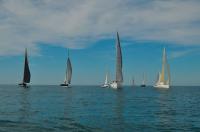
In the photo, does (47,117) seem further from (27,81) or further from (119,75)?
(27,81)

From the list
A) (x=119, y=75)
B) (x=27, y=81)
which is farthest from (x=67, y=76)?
(x=119, y=75)

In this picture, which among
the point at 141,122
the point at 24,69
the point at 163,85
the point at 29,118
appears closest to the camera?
the point at 141,122

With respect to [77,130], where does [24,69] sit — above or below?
above

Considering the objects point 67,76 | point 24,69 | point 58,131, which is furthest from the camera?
point 67,76

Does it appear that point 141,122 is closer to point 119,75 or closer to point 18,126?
point 18,126

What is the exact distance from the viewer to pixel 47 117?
4409cm

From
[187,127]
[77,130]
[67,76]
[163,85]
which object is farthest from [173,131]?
[163,85]

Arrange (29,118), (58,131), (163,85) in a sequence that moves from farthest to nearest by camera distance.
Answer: (163,85) → (29,118) → (58,131)

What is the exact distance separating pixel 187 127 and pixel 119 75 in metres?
102

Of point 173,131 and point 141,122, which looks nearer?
point 173,131

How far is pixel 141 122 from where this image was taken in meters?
40.3

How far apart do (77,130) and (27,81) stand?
127 meters

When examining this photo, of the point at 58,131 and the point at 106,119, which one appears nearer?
the point at 58,131

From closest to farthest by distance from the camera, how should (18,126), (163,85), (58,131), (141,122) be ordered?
(58,131) < (18,126) < (141,122) < (163,85)
